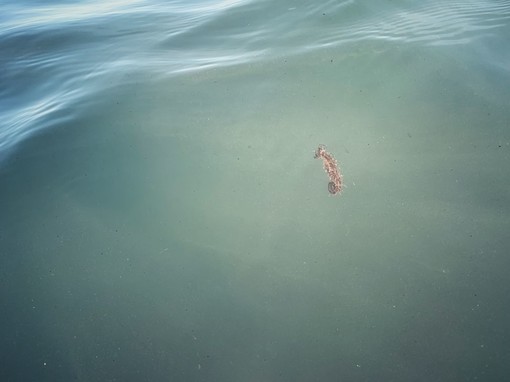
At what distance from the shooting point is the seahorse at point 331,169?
2.85m

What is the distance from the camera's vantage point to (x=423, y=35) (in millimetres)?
3781

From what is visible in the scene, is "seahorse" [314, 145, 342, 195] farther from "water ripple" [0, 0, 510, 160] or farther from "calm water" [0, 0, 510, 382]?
"water ripple" [0, 0, 510, 160]

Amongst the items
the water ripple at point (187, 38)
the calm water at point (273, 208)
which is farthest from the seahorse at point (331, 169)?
the water ripple at point (187, 38)

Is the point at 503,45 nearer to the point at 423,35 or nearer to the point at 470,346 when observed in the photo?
the point at 423,35

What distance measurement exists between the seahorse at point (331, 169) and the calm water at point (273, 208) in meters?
0.05

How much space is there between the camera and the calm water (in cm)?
224

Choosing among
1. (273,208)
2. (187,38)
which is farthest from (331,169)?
(187,38)

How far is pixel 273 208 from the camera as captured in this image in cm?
282

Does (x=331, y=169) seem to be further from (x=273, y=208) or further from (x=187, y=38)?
(x=187, y=38)

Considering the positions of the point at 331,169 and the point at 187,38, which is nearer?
the point at 331,169

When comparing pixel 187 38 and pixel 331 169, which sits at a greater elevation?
pixel 187 38

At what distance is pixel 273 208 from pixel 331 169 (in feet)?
1.92

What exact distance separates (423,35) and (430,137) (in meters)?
1.46

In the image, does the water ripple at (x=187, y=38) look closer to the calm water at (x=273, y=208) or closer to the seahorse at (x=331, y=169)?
the calm water at (x=273, y=208)
